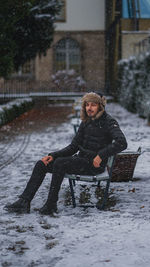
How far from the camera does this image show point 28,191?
5293mm

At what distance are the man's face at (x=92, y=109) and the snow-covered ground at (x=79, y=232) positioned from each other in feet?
3.77

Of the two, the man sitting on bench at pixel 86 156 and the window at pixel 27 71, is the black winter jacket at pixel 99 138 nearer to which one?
the man sitting on bench at pixel 86 156

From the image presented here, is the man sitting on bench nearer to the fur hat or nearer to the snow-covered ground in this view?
the fur hat

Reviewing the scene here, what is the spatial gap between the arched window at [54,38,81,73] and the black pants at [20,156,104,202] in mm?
26846

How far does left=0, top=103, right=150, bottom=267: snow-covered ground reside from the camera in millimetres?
3924

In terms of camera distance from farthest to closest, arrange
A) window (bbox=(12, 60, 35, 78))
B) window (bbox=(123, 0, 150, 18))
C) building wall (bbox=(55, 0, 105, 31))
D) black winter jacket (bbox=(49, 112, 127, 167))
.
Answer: window (bbox=(12, 60, 35, 78)) < building wall (bbox=(55, 0, 105, 31)) < window (bbox=(123, 0, 150, 18)) < black winter jacket (bbox=(49, 112, 127, 167))

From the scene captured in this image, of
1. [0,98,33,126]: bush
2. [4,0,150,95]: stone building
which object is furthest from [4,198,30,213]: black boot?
[4,0,150,95]: stone building

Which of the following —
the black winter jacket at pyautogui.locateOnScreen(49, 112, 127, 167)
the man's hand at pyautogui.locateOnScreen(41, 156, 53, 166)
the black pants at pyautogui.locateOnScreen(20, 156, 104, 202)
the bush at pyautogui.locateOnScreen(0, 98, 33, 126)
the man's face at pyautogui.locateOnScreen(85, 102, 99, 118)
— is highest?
the man's face at pyautogui.locateOnScreen(85, 102, 99, 118)

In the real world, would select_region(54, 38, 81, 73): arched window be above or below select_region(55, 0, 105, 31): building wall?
below

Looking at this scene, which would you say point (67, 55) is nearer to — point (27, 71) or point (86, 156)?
point (27, 71)

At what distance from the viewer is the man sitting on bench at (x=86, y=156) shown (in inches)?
205

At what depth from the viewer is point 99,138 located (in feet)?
17.7

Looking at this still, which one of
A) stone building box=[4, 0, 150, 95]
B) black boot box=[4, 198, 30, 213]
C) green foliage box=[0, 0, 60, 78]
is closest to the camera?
black boot box=[4, 198, 30, 213]

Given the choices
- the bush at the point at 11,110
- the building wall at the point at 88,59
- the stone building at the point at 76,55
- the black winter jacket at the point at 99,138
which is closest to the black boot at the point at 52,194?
the black winter jacket at the point at 99,138
